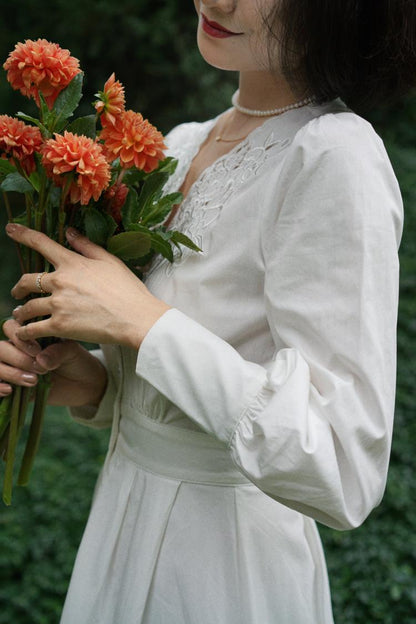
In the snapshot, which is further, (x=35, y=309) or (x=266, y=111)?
(x=266, y=111)

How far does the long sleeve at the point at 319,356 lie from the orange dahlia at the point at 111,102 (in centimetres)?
32

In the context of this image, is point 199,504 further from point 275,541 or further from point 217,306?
point 217,306

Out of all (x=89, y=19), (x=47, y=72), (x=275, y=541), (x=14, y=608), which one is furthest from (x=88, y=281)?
(x=89, y=19)

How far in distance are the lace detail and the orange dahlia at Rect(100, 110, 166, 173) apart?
15cm

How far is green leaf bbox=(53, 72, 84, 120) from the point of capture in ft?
4.19

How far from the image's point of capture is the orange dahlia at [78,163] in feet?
3.85

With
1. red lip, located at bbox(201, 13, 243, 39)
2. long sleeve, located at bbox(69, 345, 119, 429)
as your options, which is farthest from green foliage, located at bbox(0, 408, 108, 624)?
red lip, located at bbox(201, 13, 243, 39)

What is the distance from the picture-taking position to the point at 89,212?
1289 mm

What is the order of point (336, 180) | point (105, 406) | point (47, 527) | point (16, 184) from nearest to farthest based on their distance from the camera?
point (336, 180) → point (16, 184) → point (105, 406) → point (47, 527)

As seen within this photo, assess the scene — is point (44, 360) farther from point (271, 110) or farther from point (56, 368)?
point (271, 110)

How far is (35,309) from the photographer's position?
1.28 m

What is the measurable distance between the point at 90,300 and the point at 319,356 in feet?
1.25

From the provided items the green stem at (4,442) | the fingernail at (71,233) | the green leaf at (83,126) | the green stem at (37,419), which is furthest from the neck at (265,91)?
the green stem at (4,442)

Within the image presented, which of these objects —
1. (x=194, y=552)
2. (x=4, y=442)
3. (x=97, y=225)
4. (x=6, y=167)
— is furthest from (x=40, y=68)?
(x=194, y=552)
